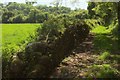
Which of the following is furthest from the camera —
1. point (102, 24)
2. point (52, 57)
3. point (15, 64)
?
point (102, 24)

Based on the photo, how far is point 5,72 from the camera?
24.5ft

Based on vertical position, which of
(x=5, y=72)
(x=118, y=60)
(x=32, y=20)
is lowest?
(x=32, y=20)

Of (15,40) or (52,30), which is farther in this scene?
(15,40)

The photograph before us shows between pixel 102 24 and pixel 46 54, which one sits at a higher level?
pixel 46 54

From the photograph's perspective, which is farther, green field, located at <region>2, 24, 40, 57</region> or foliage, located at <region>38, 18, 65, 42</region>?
foliage, located at <region>38, 18, 65, 42</region>

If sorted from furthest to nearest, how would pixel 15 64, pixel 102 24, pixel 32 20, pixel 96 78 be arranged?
pixel 32 20, pixel 102 24, pixel 96 78, pixel 15 64

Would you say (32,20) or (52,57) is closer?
(52,57)

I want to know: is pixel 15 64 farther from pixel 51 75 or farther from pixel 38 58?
pixel 51 75

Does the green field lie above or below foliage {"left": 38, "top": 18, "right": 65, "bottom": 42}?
below

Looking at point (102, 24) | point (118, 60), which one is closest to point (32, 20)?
point (102, 24)

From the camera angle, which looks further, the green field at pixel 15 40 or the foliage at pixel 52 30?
the foliage at pixel 52 30

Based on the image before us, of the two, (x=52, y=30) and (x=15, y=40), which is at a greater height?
(x=52, y=30)

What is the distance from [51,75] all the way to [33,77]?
1.22 m

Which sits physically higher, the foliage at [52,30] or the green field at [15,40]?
the foliage at [52,30]
